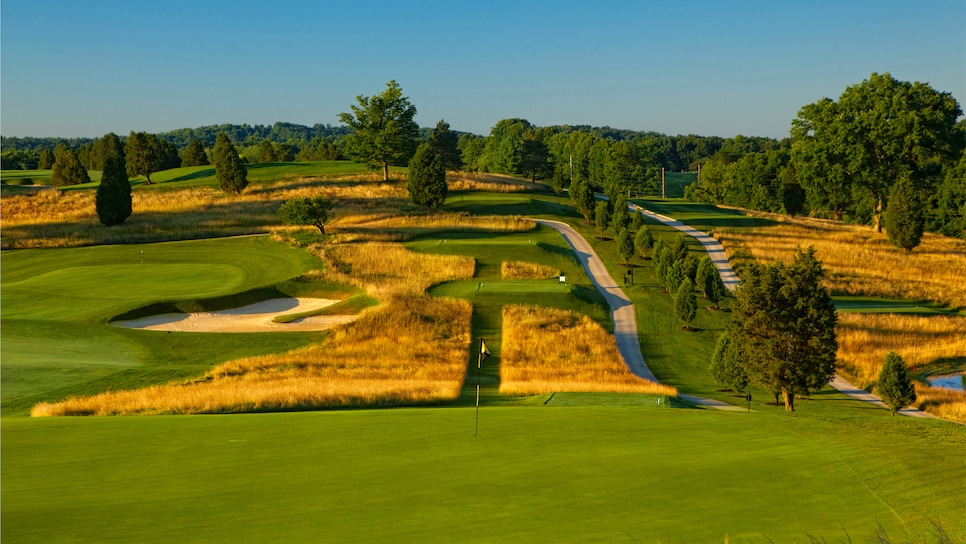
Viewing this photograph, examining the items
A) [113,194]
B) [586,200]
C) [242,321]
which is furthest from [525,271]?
[113,194]

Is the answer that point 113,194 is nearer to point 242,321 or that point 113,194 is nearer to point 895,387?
point 242,321

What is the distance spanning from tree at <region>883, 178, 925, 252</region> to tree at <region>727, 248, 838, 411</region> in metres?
45.2

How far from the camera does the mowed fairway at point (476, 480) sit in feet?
28.9

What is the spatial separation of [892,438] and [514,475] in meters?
7.92

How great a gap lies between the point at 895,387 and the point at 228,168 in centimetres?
6958

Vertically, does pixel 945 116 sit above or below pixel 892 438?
above

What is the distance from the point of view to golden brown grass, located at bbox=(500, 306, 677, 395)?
27.6 meters

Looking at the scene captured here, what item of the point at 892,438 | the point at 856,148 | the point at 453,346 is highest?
the point at 856,148

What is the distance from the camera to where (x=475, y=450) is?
12.6m

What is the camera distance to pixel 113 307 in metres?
40.2

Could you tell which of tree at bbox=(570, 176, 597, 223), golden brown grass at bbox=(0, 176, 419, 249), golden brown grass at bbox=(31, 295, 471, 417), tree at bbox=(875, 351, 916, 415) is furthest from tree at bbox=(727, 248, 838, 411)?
golden brown grass at bbox=(0, 176, 419, 249)

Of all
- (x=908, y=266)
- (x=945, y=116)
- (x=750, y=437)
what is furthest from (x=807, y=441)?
(x=945, y=116)

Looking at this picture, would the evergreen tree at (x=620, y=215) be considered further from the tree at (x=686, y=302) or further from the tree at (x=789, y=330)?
the tree at (x=789, y=330)

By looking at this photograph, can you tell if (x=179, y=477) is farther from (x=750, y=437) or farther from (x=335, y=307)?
(x=335, y=307)
